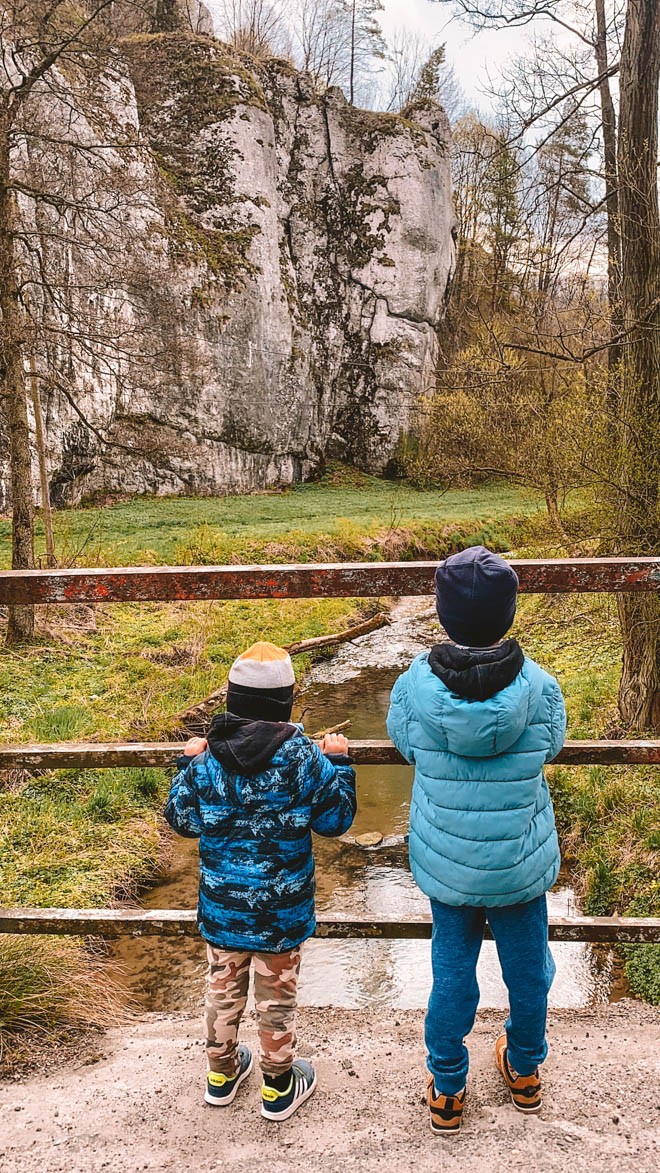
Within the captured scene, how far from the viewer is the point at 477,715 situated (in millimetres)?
1913

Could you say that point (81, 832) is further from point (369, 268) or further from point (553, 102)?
point (369, 268)

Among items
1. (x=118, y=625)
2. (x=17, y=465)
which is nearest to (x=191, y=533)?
(x=118, y=625)

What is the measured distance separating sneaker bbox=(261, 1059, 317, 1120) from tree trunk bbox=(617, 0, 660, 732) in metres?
4.96

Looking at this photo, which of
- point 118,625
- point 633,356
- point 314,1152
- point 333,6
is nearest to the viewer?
point 314,1152

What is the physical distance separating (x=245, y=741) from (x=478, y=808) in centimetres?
63

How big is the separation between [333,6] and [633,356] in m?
40.3

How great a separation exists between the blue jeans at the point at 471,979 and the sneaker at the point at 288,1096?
0.38m

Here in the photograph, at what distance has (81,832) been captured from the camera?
5.74 m

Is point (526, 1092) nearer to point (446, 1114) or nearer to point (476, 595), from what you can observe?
point (446, 1114)

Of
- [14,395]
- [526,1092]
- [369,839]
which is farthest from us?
[14,395]

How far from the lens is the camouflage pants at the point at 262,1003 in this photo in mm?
2141

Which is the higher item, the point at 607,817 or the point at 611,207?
the point at 611,207

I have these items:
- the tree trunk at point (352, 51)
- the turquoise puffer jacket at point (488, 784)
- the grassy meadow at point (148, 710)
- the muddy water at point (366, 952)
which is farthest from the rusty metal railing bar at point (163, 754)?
the tree trunk at point (352, 51)

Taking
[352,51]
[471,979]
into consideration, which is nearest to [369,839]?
[471,979]
